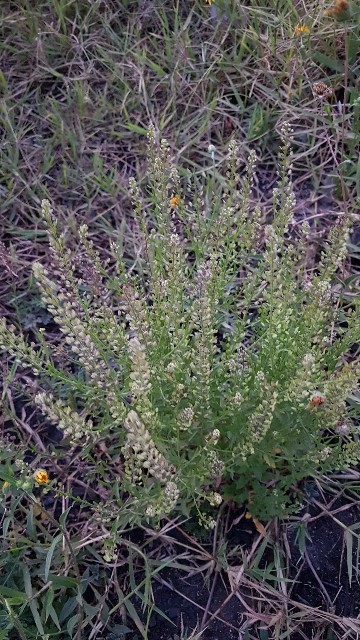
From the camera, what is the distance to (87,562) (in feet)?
7.58

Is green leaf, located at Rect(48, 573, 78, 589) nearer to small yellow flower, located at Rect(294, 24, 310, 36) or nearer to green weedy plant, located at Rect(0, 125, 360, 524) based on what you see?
green weedy plant, located at Rect(0, 125, 360, 524)

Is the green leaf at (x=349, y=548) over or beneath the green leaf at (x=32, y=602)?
over

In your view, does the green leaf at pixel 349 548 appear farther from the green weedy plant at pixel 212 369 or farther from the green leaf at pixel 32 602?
the green leaf at pixel 32 602

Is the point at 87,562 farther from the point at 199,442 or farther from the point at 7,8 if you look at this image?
the point at 7,8

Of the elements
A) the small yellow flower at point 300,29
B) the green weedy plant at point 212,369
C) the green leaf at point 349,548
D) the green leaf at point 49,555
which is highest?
the small yellow flower at point 300,29

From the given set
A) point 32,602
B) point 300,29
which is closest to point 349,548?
point 32,602

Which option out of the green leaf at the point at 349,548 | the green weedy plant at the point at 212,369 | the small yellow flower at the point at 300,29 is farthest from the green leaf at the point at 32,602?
the small yellow flower at the point at 300,29

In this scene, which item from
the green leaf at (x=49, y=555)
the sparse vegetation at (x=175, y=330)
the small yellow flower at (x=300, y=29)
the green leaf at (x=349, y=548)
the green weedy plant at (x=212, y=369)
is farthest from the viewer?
the small yellow flower at (x=300, y=29)

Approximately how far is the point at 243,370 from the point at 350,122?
1.84 meters

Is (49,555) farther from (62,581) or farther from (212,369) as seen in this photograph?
(212,369)

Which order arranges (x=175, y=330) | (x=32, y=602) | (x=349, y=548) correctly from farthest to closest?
(x=349, y=548) → (x=32, y=602) → (x=175, y=330)

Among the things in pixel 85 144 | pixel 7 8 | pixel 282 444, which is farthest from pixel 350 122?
pixel 7 8

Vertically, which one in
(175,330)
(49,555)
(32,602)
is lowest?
(32,602)

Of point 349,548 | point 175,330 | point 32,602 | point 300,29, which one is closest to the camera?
point 175,330
